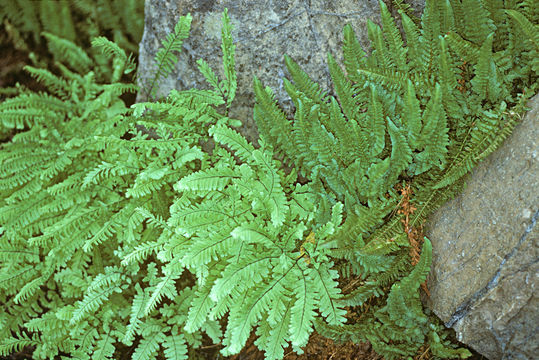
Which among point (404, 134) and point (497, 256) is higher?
point (404, 134)

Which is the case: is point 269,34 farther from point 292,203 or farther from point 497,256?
point 497,256

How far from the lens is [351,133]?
9.53 feet

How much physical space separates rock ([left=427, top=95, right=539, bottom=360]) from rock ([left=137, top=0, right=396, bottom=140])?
133 centimetres

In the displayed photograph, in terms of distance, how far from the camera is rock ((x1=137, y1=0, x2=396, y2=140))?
3303 mm

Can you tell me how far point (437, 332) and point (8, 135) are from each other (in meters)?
4.40

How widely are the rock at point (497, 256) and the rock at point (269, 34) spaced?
4.36 feet

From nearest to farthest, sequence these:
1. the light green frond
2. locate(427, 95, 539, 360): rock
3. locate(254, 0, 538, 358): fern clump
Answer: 1. locate(427, 95, 539, 360): rock
2. locate(254, 0, 538, 358): fern clump
3. the light green frond

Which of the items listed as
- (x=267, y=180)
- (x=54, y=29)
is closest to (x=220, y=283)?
(x=267, y=180)

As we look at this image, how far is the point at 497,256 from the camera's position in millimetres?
2525

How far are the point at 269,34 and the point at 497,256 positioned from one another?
2.19 meters

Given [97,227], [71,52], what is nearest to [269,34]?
[97,227]

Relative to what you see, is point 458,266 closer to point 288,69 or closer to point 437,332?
point 437,332

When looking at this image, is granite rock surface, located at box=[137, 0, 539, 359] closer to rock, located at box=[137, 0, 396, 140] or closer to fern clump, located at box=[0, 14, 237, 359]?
rock, located at box=[137, 0, 396, 140]

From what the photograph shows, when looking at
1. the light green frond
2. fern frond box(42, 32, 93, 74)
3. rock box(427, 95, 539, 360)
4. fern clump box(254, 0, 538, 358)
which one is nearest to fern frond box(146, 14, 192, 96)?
fern clump box(254, 0, 538, 358)
